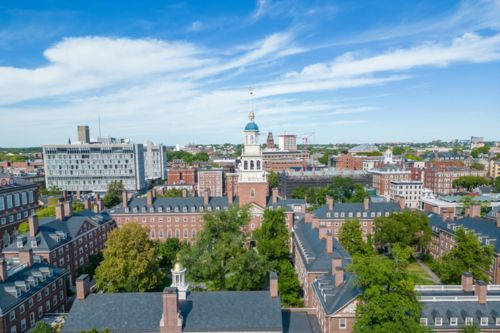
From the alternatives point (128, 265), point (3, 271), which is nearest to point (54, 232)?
point (3, 271)

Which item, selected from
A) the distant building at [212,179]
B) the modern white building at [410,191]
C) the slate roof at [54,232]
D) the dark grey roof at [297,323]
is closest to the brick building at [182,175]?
the distant building at [212,179]

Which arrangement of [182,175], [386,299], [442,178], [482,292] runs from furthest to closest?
1. [182,175]
2. [442,178]
3. [482,292]
4. [386,299]

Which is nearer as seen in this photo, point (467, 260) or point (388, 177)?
point (467, 260)

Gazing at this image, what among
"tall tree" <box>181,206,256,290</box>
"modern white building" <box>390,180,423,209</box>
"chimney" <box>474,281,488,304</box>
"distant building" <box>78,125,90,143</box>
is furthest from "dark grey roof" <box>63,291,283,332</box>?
"distant building" <box>78,125,90,143</box>

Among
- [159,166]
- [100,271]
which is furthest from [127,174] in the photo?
[100,271]

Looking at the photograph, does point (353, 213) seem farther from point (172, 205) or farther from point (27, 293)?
point (27, 293)

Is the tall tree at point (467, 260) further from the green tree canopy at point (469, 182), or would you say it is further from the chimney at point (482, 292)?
the green tree canopy at point (469, 182)
